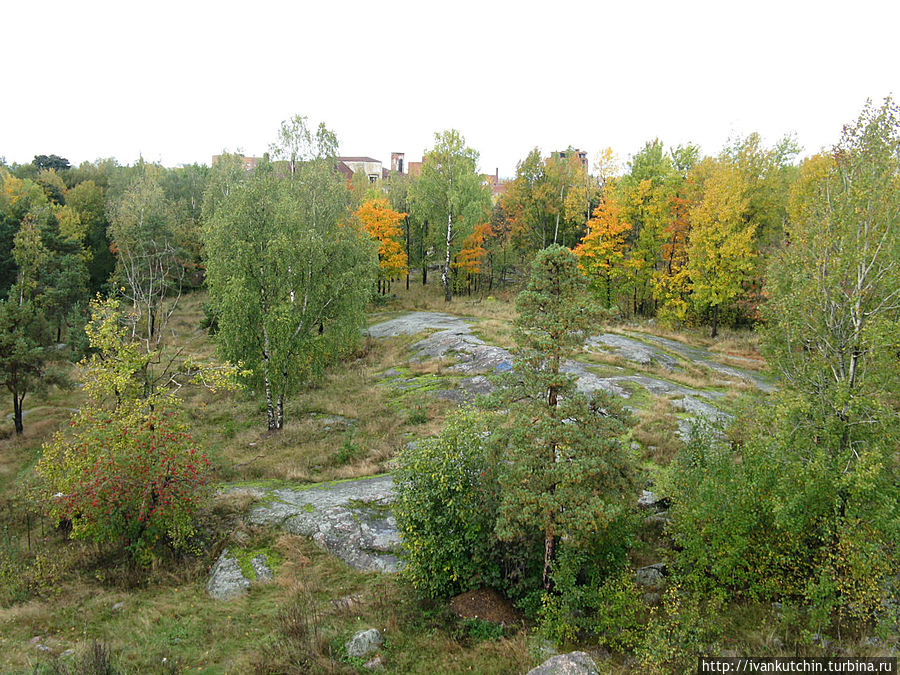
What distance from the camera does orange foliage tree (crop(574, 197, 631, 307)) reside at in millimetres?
35969

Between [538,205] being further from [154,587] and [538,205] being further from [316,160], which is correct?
[154,587]

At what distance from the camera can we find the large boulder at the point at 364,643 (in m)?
8.63

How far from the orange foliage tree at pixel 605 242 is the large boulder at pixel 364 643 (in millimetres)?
30394

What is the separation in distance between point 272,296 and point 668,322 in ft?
90.1

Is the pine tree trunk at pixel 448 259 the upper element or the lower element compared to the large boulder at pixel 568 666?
upper

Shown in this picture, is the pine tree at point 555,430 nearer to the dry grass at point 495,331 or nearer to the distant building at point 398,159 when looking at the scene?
the dry grass at point 495,331

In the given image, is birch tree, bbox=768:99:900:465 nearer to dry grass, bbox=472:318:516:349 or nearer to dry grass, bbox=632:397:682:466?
dry grass, bbox=632:397:682:466

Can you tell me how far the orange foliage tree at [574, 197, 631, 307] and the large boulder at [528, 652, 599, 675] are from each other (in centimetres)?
3053

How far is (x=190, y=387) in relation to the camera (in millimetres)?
30594

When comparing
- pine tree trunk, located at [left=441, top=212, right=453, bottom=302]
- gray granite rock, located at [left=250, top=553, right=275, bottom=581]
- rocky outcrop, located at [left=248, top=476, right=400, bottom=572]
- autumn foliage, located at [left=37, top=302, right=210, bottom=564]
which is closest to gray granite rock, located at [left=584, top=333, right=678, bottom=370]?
rocky outcrop, located at [left=248, top=476, right=400, bottom=572]

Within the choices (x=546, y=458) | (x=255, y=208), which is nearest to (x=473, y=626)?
(x=546, y=458)

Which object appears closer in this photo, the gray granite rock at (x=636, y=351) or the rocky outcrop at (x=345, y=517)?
the rocky outcrop at (x=345, y=517)

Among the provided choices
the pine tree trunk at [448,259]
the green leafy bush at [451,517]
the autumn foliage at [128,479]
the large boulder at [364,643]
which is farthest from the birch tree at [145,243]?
the large boulder at [364,643]

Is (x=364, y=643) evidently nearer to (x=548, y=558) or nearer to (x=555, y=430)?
(x=548, y=558)
